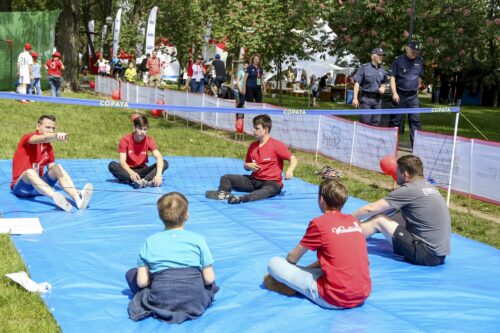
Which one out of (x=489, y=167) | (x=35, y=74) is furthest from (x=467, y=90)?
(x=489, y=167)

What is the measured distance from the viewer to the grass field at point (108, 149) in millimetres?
4859

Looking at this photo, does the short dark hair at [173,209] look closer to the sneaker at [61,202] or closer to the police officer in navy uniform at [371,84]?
the sneaker at [61,202]

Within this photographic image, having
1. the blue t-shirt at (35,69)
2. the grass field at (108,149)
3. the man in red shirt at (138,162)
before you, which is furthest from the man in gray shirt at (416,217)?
the blue t-shirt at (35,69)

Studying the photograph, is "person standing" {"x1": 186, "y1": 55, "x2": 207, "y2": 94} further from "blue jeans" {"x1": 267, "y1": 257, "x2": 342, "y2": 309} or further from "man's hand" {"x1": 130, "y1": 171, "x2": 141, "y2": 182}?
"blue jeans" {"x1": 267, "y1": 257, "x2": 342, "y2": 309}

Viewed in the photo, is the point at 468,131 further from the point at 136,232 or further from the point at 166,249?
the point at 166,249

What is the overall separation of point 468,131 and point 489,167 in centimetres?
1234

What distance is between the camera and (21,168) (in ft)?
Result: 26.7

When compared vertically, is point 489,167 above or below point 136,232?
above

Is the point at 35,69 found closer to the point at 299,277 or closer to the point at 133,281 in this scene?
the point at 133,281

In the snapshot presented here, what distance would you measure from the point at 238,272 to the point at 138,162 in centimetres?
437

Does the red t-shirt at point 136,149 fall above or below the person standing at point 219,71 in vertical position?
below

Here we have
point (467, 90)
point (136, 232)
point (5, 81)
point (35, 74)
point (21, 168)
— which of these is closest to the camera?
point (136, 232)

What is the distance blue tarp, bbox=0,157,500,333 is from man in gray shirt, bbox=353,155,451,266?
176 millimetres

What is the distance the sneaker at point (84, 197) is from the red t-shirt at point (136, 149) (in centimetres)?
159
